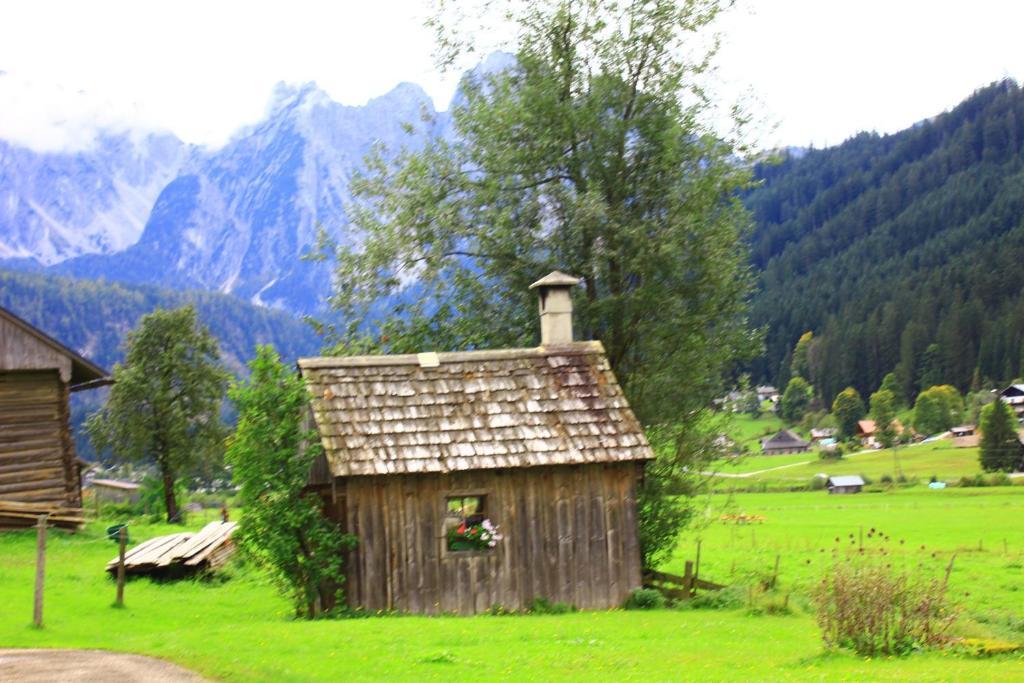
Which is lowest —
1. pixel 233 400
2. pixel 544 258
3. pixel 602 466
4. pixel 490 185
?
pixel 602 466

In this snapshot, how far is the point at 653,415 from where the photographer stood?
94.4 feet

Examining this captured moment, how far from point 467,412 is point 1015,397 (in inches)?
5591

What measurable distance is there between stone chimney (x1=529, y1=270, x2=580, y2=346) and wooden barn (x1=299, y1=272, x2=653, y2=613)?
4.46 ft

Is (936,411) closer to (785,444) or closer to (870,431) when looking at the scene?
(870,431)

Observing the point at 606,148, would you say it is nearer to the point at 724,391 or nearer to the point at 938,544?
the point at 724,391

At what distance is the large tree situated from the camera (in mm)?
28234

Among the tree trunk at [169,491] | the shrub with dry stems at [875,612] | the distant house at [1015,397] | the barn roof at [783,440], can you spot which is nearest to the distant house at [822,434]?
the barn roof at [783,440]

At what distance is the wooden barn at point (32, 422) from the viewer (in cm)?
3216

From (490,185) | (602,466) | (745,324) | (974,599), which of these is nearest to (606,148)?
(490,185)

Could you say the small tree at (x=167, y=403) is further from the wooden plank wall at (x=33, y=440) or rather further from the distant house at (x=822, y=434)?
the distant house at (x=822, y=434)

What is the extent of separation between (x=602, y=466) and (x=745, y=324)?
25.2 ft

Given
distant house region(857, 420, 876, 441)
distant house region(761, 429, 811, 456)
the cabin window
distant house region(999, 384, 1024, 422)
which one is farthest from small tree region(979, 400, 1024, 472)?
the cabin window

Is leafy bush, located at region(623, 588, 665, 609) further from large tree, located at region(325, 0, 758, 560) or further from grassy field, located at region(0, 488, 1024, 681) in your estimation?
large tree, located at region(325, 0, 758, 560)

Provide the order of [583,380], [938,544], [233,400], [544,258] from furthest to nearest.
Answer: [938,544], [544,258], [583,380], [233,400]
